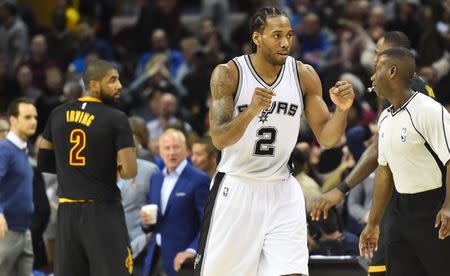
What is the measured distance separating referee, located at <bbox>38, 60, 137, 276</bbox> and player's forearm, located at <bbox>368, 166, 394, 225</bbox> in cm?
201

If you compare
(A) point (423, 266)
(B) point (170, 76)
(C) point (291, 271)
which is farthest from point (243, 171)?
(B) point (170, 76)

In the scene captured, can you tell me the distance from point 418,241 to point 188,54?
9385mm

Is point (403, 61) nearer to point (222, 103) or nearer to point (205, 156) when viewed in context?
point (222, 103)

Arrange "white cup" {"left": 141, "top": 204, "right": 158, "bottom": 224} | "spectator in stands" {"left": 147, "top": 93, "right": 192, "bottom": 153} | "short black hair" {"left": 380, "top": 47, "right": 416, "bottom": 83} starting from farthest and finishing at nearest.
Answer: "spectator in stands" {"left": 147, "top": 93, "right": 192, "bottom": 153} < "white cup" {"left": 141, "top": 204, "right": 158, "bottom": 224} < "short black hair" {"left": 380, "top": 47, "right": 416, "bottom": 83}

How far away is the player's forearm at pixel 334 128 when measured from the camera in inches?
272

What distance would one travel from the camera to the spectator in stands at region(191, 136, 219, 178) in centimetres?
1055

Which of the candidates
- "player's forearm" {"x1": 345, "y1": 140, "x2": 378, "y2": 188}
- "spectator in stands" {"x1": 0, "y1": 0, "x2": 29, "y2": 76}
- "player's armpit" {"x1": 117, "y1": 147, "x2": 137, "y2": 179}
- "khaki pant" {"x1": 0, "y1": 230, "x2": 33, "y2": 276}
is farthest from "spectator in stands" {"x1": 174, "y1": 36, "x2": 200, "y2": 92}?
"player's forearm" {"x1": 345, "y1": 140, "x2": 378, "y2": 188}

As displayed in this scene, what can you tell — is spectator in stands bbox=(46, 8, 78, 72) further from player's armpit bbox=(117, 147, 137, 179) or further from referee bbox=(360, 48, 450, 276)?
referee bbox=(360, 48, 450, 276)

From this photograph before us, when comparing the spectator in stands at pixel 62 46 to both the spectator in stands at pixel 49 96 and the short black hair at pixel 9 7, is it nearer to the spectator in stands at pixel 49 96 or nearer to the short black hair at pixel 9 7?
the short black hair at pixel 9 7

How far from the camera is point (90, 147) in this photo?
A: 823cm

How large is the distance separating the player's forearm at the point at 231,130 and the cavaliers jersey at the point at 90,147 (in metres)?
1.58

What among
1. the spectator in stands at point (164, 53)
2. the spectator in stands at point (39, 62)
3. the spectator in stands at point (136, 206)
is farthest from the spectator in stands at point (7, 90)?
the spectator in stands at point (136, 206)

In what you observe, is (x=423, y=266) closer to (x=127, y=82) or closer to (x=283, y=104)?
(x=283, y=104)

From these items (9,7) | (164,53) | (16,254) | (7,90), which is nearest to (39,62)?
(7,90)
